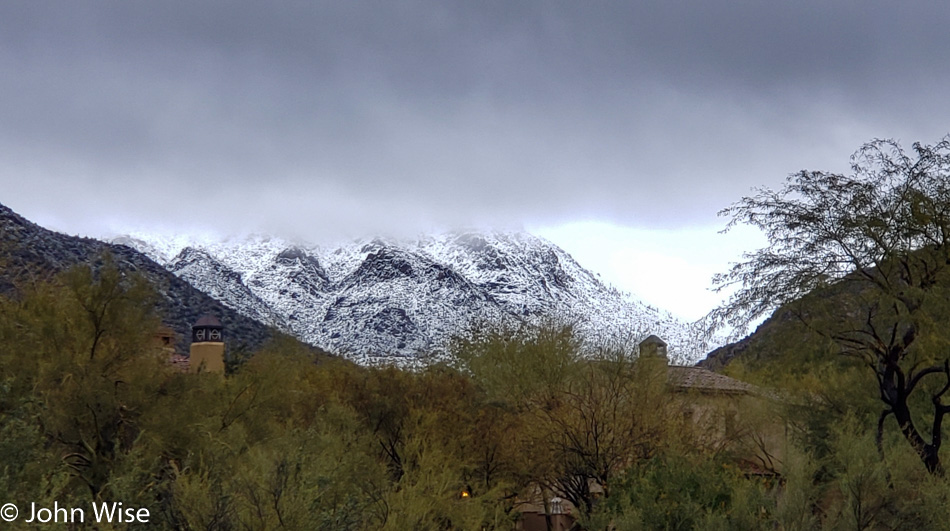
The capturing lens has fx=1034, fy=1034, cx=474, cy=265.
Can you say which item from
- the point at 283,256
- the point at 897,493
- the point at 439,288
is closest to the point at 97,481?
the point at 897,493

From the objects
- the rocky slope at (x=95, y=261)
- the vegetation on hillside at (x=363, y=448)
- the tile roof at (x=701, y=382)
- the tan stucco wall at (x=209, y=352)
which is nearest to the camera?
the vegetation on hillside at (x=363, y=448)

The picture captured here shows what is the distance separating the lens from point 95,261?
45812 mm

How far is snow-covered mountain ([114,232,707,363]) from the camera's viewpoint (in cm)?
10238

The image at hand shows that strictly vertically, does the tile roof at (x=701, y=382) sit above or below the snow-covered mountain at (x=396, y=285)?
below

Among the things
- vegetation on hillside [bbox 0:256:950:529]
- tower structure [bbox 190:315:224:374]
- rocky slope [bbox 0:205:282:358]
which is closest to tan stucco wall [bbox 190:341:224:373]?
tower structure [bbox 190:315:224:374]

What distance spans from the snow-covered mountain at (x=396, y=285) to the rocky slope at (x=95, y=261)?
2105cm

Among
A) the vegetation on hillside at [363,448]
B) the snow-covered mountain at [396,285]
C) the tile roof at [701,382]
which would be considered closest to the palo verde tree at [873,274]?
the vegetation on hillside at [363,448]

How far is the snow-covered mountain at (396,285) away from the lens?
10238cm

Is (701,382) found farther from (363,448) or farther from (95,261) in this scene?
(95,261)

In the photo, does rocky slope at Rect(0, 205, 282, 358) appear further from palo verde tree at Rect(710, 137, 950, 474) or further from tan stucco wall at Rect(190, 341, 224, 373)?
palo verde tree at Rect(710, 137, 950, 474)

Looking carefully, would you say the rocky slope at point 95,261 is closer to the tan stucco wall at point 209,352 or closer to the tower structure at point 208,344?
the tower structure at point 208,344

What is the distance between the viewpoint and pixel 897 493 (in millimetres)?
18359

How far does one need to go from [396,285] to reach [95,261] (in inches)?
2863

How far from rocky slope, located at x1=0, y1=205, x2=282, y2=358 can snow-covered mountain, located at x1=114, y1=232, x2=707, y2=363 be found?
2105 centimetres
